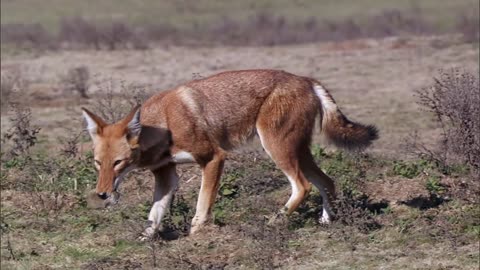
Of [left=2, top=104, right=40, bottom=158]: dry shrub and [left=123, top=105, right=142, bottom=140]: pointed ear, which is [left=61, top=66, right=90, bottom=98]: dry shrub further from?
[left=123, top=105, right=142, bottom=140]: pointed ear

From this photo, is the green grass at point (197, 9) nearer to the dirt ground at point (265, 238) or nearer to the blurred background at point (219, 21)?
the blurred background at point (219, 21)

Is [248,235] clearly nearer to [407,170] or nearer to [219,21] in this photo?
[407,170]

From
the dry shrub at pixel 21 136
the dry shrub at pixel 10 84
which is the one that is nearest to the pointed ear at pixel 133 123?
the dry shrub at pixel 21 136

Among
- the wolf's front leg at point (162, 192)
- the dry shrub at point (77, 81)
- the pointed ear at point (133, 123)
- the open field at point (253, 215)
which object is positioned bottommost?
the dry shrub at point (77, 81)

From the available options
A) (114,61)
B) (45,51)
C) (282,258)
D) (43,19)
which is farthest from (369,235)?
(43,19)

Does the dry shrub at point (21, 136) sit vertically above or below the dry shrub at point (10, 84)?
above

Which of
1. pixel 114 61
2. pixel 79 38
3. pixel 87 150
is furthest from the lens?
pixel 79 38

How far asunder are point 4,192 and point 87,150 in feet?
5.97

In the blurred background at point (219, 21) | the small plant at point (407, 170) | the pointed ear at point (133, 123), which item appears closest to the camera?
the pointed ear at point (133, 123)

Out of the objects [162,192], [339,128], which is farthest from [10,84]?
[339,128]

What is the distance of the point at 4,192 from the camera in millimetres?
11656

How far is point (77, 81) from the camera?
2205 centimetres

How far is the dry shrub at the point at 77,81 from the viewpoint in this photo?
2141 centimetres

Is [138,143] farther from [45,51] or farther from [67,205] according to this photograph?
[45,51]
